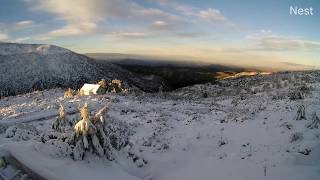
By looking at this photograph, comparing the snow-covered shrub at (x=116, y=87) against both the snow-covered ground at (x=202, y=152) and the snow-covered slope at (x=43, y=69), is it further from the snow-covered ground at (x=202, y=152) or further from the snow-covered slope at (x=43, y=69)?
the snow-covered slope at (x=43, y=69)

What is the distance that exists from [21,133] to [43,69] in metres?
124

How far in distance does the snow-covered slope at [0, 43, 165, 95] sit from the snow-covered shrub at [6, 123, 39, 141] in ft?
323

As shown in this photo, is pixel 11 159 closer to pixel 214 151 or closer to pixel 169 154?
pixel 169 154

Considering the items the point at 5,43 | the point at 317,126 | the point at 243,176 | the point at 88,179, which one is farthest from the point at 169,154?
the point at 5,43

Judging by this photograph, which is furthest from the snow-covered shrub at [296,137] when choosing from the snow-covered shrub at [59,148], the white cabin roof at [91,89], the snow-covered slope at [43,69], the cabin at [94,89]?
the snow-covered slope at [43,69]

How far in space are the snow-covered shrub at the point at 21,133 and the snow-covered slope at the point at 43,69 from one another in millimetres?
98536

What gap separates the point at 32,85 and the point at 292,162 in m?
113

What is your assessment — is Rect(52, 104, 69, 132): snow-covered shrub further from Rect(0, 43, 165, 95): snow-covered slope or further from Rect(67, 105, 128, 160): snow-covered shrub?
Rect(0, 43, 165, 95): snow-covered slope

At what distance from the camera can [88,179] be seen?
11430mm

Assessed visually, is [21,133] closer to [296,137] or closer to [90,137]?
[90,137]

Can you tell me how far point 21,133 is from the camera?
568 inches

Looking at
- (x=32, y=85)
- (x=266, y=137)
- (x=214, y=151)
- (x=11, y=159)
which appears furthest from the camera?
(x=32, y=85)

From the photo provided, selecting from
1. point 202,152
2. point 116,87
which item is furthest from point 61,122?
point 116,87

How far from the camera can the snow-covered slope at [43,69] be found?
118 metres
